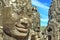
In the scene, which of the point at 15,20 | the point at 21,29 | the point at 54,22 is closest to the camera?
the point at 15,20

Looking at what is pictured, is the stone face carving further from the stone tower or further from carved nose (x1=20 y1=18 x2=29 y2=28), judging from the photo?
the stone tower

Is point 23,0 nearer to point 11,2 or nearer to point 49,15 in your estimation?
point 11,2

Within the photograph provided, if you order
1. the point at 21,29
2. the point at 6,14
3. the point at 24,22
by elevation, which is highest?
the point at 6,14

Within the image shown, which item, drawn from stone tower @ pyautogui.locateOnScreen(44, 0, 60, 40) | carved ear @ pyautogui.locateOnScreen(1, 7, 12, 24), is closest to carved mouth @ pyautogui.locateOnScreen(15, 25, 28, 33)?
carved ear @ pyautogui.locateOnScreen(1, 7, 12, 24)

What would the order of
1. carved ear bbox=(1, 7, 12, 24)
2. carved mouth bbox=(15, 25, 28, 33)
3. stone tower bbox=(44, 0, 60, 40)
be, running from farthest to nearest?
1. stone tower bbox=(44, 0, 60, 40)
2. carved mouth bbox=(15, 25, 28, 33)
3. carved ear bbox=(1, 7, 12, 24)

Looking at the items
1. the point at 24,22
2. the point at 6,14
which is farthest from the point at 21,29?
the point at 6,14

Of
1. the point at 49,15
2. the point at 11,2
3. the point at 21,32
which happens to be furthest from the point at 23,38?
the point at 49,15

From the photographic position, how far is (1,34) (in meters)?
3.47

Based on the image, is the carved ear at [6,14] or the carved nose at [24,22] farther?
the carved nose at [24,22]

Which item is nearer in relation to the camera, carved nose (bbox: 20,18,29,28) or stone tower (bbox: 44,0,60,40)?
carved nose (bbox: 20,18,29,28)

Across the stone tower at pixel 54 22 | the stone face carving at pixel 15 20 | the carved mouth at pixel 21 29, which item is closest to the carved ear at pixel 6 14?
the stone face carving at pixel 15 20

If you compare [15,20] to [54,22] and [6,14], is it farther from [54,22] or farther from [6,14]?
[54,22]

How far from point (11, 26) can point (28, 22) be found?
0.40 meters

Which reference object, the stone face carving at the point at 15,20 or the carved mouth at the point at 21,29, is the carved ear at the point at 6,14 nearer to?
the stone face carving at the point at 15,20
